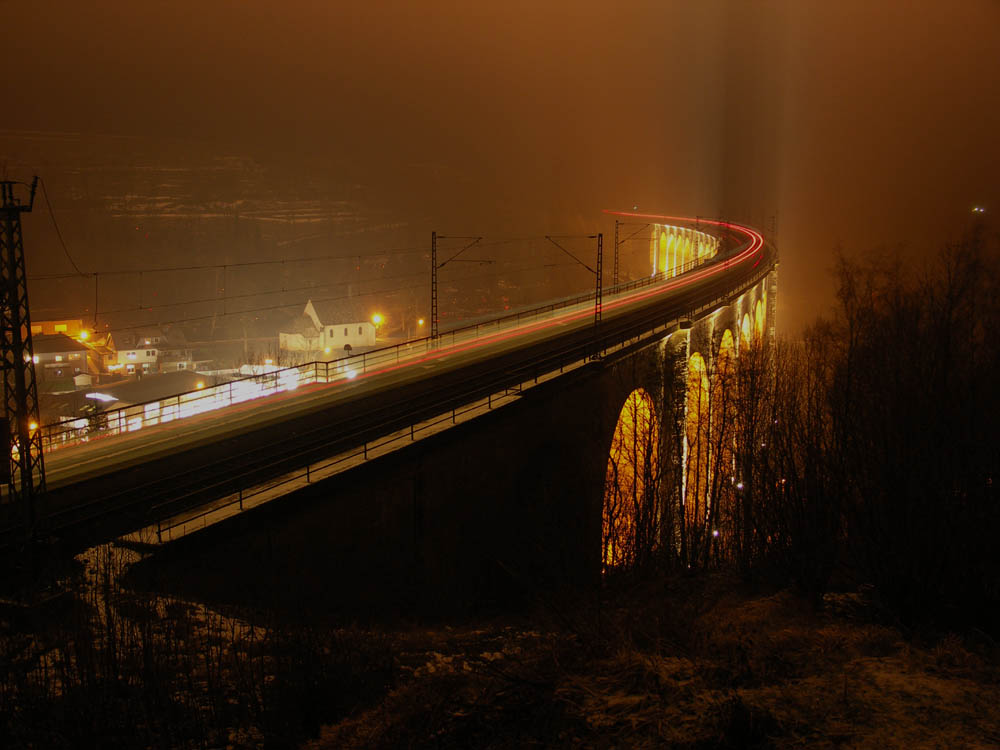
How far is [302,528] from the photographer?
979cm

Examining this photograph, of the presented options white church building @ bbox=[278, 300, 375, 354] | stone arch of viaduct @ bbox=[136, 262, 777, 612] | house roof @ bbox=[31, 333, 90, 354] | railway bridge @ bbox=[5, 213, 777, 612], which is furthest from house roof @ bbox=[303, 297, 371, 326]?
stone arch of viaduct @ bbox=[136, 262, 777, 612]

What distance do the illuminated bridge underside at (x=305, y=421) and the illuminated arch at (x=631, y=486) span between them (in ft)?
6.76

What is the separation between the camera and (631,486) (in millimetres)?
20016

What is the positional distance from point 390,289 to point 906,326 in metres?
40.2

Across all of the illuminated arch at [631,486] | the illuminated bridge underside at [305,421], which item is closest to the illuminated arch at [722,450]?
the illuminated arch at [631,486]

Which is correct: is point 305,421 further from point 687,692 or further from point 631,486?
point 687,692

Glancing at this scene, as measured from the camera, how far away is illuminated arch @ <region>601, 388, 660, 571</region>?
15.5 m

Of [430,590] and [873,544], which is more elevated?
[873,544]

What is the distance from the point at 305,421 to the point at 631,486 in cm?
922

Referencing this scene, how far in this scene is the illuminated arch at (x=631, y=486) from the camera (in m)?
15.5

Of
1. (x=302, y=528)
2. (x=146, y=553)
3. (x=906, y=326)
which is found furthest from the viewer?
(x=906, y=326)

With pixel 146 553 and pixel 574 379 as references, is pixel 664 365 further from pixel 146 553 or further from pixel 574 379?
pixel 146 553

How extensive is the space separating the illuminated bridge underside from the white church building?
15.5 meters

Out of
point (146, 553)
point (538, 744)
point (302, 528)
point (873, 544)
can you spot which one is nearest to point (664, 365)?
point (873, 544)
